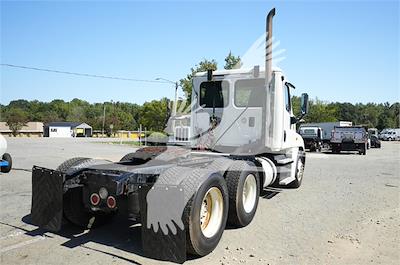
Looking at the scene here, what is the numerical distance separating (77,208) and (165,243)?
5.43ft

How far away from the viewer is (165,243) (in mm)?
3854

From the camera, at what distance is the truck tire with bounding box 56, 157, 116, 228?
15.4 feet

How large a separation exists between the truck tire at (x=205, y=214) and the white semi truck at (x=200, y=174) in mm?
12

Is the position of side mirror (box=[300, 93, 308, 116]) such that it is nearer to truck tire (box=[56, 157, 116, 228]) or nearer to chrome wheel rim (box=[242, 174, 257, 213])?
chrome wheel rim (box=[242, 174, 257, 213])

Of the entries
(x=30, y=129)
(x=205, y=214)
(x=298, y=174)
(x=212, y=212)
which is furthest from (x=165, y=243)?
(x=30, y=129)

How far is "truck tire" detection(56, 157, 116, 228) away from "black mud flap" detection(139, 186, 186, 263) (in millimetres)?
1293

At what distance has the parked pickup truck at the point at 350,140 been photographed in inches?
973

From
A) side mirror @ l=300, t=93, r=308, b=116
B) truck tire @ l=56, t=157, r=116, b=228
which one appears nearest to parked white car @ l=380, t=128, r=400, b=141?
side mirror @ l=300, t=93, r=308, b=116

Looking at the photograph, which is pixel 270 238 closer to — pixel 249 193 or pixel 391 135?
pixel 249 193

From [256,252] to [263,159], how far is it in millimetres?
2621

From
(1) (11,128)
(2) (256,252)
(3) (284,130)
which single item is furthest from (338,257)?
(1) (11,128)

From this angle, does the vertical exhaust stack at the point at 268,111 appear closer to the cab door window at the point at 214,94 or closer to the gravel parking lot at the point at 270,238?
the cab door window at the point at 214,94

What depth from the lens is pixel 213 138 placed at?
23.6 ft

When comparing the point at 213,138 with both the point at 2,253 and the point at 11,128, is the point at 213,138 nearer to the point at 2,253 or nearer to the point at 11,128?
the point at 2,253
